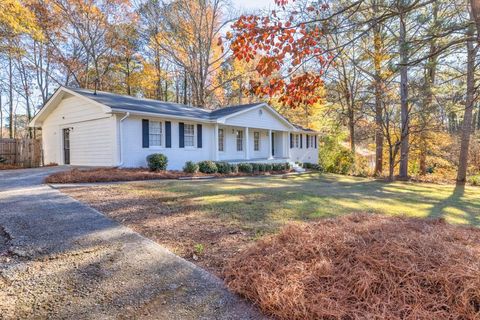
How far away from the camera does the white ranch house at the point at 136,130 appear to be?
464 inches

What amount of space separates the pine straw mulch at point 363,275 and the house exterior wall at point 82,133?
1066 cm

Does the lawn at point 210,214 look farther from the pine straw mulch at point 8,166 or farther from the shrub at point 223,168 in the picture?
the pine straw mulch at point 8,166

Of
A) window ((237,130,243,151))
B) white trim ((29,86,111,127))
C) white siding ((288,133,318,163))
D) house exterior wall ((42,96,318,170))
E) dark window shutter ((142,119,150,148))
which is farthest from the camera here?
white siding ((288,133,318,163))

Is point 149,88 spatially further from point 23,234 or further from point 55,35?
point 23,234

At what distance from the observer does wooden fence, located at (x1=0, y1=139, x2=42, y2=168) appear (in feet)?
50.5

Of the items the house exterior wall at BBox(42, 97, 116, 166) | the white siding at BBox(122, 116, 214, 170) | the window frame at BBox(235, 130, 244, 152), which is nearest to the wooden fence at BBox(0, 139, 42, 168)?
the house exterior wall at BBox(42, 97, 116, 166)

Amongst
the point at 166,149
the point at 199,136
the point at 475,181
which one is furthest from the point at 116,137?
the point at 475,181

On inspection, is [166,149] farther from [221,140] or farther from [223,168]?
[221,140]

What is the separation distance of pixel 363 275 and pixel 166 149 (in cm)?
1193

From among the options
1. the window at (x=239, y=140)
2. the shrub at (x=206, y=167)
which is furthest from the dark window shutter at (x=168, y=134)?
the window at (x=239, y=140)

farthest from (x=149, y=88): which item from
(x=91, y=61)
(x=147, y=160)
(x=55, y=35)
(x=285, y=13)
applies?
(x=285, y=13)

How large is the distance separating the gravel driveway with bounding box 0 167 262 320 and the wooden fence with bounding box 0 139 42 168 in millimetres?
15011

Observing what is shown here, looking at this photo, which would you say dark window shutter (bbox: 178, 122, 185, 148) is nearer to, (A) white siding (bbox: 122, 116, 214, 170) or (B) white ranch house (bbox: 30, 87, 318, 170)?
(B) white ranch house (bbox: 30, 87, 318, 170)

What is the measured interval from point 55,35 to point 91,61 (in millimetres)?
2996
